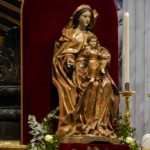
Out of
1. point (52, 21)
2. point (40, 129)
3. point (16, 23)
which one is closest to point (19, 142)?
point (40, 129)

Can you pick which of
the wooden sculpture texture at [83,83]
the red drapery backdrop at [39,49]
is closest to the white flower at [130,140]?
the wooden sculpture texture at [83,83]

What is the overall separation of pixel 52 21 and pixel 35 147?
1.48 metres

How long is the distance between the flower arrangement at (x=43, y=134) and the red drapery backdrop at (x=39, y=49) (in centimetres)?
36

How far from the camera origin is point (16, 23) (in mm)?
12578

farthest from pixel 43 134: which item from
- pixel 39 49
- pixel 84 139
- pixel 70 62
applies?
pixel 39 49

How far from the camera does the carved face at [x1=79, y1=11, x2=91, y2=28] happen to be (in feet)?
31.7

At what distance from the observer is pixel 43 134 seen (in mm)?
9328

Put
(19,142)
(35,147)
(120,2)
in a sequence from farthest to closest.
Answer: (120,2) < (19,142) < (35,147)

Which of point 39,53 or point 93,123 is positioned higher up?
point 39,53

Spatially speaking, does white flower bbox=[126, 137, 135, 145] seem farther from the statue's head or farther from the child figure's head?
the statue's head

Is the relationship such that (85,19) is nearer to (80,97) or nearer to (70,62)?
→ (70,62)

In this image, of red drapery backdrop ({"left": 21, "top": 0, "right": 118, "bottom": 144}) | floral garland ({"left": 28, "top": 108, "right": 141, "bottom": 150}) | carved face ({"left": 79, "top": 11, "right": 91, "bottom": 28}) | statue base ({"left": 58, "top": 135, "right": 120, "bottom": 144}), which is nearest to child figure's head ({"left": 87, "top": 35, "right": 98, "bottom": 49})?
carved face ({"left": 79, "top": 11, "right": 91, "bottom": 28})

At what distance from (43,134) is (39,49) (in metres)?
1.00

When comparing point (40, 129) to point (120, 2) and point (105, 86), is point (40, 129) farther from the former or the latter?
point (120, 2)
